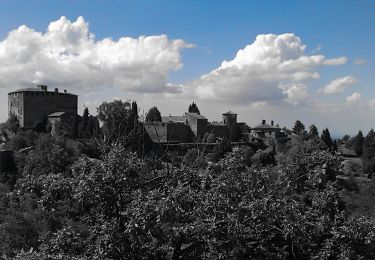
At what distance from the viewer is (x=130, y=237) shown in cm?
692

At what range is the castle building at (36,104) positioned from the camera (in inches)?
2496

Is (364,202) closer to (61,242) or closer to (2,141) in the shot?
(61,242)

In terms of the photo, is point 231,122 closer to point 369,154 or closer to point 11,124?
point 369,154

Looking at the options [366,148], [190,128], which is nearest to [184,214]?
[190,128]

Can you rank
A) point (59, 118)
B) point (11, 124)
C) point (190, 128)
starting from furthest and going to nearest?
point (190, 128), point (11, 124), point (59, 118)

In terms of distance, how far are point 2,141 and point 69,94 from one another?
12.8 m

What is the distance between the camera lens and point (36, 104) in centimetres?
6372

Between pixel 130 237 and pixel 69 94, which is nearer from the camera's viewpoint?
pixel 130 237

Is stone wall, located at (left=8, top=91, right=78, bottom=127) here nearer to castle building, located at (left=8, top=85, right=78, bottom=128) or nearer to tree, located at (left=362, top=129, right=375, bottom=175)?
castle building, located at (left=8, top=85, right=78, bottom=128)

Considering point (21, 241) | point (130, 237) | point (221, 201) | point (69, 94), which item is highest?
point (69, 94)

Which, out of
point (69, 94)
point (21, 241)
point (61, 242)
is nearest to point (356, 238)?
point (61, 242)

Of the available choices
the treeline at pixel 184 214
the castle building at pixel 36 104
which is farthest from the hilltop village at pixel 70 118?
the treeline at pixel 184 214

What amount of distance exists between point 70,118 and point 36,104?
655cm

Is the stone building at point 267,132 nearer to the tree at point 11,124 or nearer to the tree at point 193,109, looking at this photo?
the tree at point 193,109
